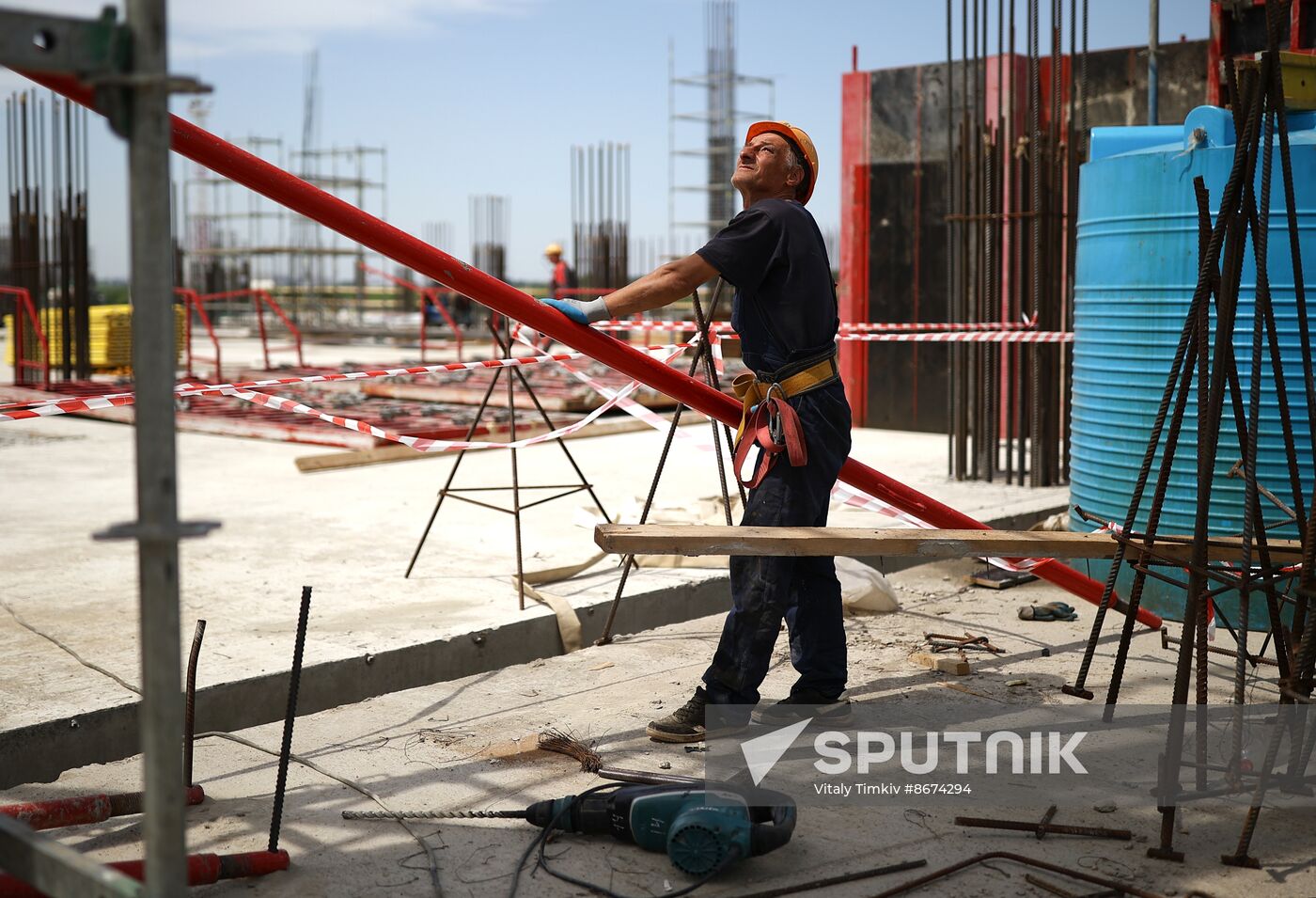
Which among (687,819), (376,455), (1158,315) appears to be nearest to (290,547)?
(376,455)

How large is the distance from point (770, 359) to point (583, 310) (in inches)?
25.2

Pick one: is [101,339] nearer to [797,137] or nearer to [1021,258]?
[1021,258]

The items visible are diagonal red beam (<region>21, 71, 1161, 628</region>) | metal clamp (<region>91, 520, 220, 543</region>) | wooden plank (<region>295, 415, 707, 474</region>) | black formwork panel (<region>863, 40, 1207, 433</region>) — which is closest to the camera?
metal clamp (<region>91, 520, 220, 543</region>)

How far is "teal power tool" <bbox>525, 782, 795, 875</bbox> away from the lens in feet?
9.88

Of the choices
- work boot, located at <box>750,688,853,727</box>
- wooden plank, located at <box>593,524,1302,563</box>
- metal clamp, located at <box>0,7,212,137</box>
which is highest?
metal clamp, located at <box>0,7,212,137</box>

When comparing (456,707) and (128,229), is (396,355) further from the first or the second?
(128,229)

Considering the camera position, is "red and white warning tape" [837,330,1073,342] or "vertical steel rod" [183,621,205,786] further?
"red and white warning tape" [837,330,1073,342]

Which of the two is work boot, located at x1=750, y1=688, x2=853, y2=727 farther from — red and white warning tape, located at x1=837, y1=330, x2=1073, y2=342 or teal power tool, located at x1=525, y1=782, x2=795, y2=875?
red and white warning tape, located at x1=837, y1=330, x2=1073, y2=342

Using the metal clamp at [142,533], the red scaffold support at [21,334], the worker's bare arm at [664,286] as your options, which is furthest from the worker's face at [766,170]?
the red scaffold support at [21,334]

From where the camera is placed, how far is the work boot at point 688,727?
404 centimetres

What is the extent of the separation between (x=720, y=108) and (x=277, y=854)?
3068 centimetres

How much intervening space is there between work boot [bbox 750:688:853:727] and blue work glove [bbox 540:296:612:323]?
1479 mm

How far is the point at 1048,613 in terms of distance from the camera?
581cm

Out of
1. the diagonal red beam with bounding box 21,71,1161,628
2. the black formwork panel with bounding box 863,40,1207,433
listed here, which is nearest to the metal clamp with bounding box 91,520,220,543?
the diagonal red beam with bounding box 21,71,1161,628
